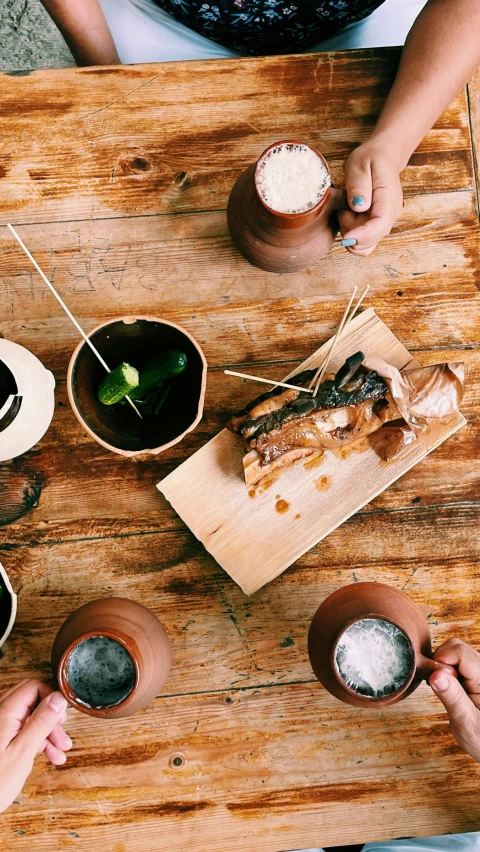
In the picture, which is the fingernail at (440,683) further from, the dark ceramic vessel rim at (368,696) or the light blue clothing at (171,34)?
the light blue clothing at (171,34)

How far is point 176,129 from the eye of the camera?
6.06ft

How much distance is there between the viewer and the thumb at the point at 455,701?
1.49 meters

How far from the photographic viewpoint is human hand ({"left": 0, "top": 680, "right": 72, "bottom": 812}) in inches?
57.2

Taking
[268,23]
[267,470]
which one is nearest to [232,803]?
[267,470]

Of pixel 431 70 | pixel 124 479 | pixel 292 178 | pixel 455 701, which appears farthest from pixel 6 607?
pixel 431 70

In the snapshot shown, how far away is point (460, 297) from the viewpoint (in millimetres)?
1845

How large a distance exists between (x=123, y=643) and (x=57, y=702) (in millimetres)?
302

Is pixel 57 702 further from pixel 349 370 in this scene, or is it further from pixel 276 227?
pixel 276 227

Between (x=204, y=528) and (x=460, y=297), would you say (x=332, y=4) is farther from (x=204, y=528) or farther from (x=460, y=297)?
(x=204, y=528)

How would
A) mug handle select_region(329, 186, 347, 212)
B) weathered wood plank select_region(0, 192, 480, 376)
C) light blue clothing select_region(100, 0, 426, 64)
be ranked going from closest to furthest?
mug handle select_region(329, 186, 347, 212) → weathered wood plank select_region(0, 192, 480, 376) → light blue clothing select_region(100, 0, 426, 64)

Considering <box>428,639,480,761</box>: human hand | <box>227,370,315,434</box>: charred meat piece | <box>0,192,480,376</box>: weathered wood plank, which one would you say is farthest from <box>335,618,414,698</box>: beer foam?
<box>0,192,480,376</box>: weathered wood plank

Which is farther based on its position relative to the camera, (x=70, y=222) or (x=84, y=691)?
(x=70, y=222)

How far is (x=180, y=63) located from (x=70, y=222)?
601 millimetres

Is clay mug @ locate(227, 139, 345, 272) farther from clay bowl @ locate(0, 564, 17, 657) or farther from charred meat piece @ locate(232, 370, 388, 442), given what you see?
clay bowl @ locate(0, 564, 17, 657)
